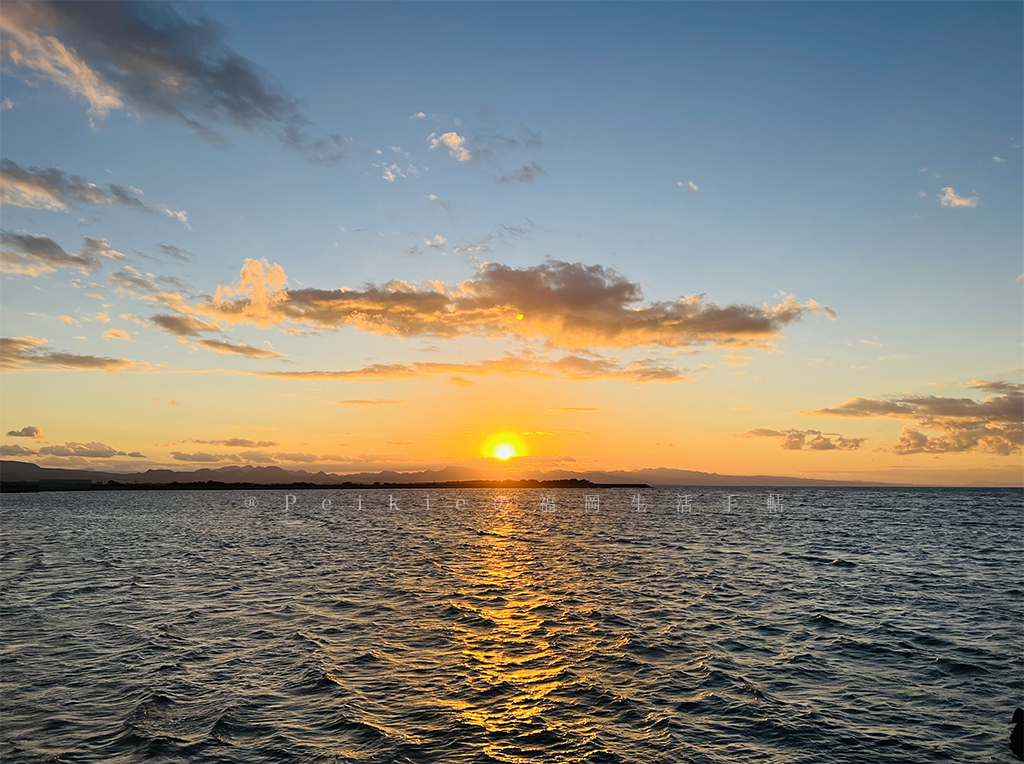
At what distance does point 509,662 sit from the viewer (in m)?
25.1

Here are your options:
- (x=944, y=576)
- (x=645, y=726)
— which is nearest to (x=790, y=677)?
(x=645, y=726)

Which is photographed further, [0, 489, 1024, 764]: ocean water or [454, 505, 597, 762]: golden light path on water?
[454, 505, 597, 762]: golden light path on water

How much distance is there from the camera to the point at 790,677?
935 inches

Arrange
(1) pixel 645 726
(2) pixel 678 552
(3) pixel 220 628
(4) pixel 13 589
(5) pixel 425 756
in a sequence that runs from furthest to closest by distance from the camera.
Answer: (2) pixel 678 552 → (4) pixel 13 589 → (3) pixel 220 628 → (1) pixel 645 726 → (5) pixel 425 756

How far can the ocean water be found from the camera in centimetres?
1769

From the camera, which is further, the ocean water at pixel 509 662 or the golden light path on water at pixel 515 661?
the golden light path on water at pixel 515 661

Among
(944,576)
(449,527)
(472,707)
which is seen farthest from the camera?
(449,527)

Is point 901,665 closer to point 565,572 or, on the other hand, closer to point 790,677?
point 790,677

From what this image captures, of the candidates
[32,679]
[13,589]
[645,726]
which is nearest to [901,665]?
[645,726]

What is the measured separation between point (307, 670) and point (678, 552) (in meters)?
47.3

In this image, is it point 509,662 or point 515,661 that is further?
point 515,661

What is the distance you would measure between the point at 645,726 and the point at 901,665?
14.0 metres

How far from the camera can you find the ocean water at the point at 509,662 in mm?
17688

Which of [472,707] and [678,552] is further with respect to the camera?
[678,552]
